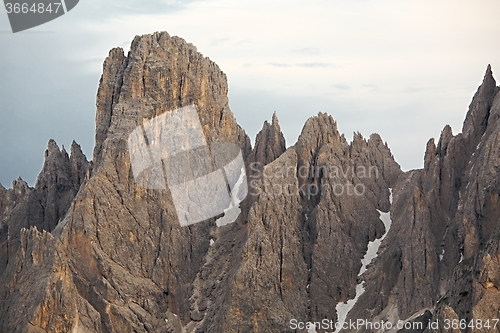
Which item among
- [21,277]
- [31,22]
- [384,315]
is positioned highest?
[31,22]

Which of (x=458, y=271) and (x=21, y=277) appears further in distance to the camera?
(x=21, y=277)

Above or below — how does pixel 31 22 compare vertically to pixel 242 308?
above

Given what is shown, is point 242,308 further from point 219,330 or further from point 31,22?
point 31,22

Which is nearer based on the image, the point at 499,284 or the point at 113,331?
the point at 499,284

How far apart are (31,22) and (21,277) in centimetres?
3993

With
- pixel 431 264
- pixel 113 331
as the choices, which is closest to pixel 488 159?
pixel 431 264

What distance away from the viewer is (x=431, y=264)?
19412 centimetres

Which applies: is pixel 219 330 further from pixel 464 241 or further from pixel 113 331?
pixel 464 241

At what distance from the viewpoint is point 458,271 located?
593ft

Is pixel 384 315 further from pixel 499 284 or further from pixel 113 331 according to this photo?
pixel 113 331

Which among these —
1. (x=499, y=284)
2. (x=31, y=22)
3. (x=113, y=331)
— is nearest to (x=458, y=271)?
(x=499, y=284)

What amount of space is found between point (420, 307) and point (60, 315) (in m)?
52.2

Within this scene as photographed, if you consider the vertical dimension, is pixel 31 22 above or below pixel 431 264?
above

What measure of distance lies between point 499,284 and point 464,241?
1923 cm
